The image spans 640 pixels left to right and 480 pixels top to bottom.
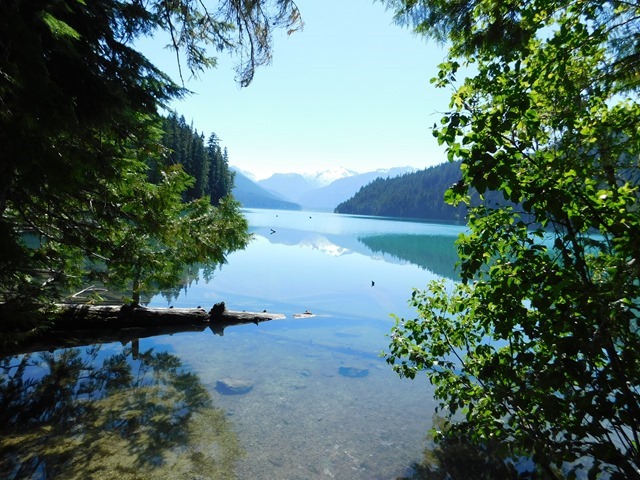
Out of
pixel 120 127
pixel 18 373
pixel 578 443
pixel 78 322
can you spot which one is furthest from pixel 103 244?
pixel 578 443

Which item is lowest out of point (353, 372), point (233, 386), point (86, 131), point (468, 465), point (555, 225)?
point (353, 372)

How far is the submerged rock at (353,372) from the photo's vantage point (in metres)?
10.7

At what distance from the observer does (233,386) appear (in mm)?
9125

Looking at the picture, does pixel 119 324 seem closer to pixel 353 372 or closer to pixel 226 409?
pixel 226 409

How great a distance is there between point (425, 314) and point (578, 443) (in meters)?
2.75

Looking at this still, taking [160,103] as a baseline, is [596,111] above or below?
below

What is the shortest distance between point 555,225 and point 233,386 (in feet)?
28.2

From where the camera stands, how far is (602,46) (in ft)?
13.9

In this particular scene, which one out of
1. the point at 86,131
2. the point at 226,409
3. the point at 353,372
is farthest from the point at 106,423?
the point at 353,372

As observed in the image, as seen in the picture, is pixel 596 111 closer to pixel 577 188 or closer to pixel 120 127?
pixel 577 188

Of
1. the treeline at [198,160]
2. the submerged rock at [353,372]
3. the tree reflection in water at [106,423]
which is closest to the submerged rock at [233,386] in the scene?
the tree reflection in water at [106,423]

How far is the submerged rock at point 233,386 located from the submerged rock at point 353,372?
9.90ft

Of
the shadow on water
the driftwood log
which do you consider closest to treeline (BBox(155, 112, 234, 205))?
the driftwood log

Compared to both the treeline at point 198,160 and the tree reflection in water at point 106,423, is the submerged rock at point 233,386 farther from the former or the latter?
the treeline at point 198,160
